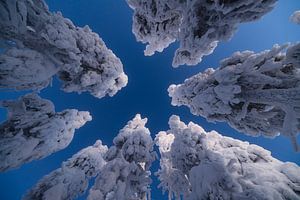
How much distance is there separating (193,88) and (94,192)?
6.51 meters

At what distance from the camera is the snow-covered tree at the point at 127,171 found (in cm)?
771

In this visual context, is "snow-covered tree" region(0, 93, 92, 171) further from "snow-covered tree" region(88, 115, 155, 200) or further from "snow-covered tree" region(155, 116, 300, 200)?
"snow-covered tree" region(155, 116, 300, 200)

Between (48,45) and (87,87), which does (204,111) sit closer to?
(87,87)

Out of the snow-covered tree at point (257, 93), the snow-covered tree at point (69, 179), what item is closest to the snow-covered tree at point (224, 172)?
the snow-covered tree at point (257, 93)

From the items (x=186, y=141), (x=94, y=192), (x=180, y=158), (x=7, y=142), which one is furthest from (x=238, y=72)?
(x=7, y=142)

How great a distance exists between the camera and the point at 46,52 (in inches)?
379

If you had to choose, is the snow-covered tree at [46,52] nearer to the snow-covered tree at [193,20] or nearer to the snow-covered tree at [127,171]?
the snow-covered tree at [193,20]

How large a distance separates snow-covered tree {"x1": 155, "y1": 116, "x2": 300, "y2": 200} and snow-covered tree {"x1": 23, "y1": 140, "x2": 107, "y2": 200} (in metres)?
4.08

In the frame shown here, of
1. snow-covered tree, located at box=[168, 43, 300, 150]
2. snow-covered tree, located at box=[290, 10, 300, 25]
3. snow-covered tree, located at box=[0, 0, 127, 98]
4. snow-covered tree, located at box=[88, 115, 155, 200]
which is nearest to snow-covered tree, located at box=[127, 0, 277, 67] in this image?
snow-covered tree, located at box=[290, 10, 300, 25]

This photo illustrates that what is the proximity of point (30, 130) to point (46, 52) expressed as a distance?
3839mm

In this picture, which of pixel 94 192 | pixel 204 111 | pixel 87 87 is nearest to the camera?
pixel 94 192

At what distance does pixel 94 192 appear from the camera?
7.49 meters

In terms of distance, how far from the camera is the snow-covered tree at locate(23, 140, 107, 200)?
8.56 m

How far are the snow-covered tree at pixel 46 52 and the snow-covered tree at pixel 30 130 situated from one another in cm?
105
